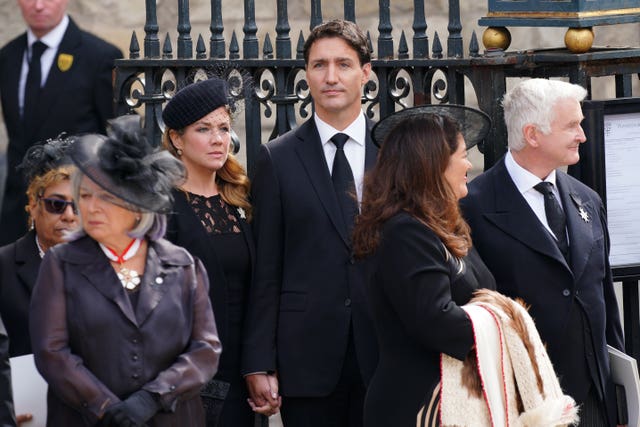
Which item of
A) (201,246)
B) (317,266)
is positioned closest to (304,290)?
(317,266)

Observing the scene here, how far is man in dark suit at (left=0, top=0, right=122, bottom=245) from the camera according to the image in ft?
21.0

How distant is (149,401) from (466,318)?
971 mm

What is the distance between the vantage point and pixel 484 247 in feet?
17.6

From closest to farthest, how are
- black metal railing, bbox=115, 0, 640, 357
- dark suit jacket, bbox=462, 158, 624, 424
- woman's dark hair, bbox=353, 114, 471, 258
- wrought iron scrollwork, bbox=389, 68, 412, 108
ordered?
woman's dark hair, bbox=353, 114, 471, 258, dark suit jacket, bbox=462, 158, 624, 424, black metal railing, bbox=115, 0, 640, 357, wrought iron scrollwork, bbox=389, 68, 412, 108

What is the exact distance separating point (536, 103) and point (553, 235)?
463mm

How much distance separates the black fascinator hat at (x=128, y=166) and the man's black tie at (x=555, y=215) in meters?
1.42

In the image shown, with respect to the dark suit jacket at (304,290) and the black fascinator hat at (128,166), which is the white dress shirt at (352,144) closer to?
the dark suit jacket at (304,290)

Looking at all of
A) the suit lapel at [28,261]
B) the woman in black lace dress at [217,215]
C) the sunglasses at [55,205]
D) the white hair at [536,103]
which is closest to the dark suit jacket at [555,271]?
the white hair at [536,103]

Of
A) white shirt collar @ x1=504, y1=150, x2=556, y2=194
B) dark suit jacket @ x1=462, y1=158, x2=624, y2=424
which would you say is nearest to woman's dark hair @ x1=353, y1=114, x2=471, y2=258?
dark suit jacket @ x1=462, y1=158, x2=624, y2=424

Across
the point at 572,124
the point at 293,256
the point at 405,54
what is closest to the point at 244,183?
the point at 293,256

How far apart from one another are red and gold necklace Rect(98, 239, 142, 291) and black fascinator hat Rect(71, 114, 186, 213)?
0.44ft

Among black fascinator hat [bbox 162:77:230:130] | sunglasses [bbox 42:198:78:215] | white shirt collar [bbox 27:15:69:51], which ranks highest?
white shirt collar [bbox 27:15:69:51]

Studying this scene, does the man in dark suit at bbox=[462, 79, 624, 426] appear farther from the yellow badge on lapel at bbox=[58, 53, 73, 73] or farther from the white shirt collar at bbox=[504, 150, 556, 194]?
the yellow badge on lapel at bbox=[58, 53, 73, 73]

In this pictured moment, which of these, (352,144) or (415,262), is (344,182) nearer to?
(352,144)
